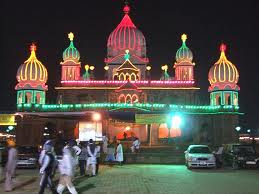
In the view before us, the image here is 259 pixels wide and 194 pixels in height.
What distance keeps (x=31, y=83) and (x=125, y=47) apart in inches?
537

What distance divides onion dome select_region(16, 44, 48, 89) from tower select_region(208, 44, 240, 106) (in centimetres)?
1990

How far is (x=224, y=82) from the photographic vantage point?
190 feet

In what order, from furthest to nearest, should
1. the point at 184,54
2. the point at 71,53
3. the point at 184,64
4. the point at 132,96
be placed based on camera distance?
the point at 184,54 < the point at 71,53 < the point at 184,64 < the point at 132,96

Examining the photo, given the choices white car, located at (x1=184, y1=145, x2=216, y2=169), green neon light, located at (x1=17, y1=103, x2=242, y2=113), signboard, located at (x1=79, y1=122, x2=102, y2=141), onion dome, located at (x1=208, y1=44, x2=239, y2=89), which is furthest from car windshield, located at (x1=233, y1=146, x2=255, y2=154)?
onion dome, located at (x1=208, y1=44, x2=239, y2=89)

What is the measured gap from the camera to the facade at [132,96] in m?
52.0

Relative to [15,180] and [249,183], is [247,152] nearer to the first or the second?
[249,183]

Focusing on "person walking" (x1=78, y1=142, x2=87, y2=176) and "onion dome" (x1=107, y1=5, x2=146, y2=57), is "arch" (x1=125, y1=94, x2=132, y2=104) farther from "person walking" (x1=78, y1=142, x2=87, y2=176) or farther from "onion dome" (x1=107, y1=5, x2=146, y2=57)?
"person walking" (x1=78, y1=142, x2=87, y2=176)

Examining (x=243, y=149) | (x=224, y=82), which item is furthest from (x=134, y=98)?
(x=243, y=149)

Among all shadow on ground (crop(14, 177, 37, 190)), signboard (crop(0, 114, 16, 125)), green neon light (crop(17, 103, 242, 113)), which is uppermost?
green neon light (crop(17, 103, 242, 113))

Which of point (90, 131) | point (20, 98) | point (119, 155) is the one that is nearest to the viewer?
point (119, 155)

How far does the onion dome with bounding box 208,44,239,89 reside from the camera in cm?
5768

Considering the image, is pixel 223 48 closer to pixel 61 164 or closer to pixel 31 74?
pixel 31 74

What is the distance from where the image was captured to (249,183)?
19.4 metres

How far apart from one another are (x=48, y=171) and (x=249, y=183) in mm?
8471
